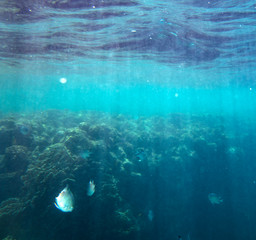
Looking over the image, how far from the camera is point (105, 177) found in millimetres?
10148

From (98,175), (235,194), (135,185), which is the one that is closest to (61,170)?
(98,175)

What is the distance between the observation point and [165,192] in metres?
14.0

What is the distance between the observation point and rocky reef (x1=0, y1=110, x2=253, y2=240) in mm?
8391

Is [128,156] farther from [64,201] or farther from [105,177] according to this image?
[64,201]

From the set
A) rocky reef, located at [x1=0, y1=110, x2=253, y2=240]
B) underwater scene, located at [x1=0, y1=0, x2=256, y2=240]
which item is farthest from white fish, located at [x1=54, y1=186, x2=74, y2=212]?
rocky reef, located at [x1=0, y1=110, x2=253, y2=240]

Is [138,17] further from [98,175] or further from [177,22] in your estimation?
[98,175]

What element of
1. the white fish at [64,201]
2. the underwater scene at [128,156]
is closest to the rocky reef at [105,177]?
the underwater scene at [128,156]

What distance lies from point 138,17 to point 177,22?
2777mm

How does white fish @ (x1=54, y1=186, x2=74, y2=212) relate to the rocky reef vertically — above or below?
above

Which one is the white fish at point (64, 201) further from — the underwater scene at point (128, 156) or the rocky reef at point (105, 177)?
the rocky reef at point (105, 177)

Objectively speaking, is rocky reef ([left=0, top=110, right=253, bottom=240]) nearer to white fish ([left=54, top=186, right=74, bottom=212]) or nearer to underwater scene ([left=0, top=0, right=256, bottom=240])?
underwater scene ([left=0, top=0, right=256, bottom=240])

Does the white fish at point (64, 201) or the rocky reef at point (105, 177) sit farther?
the rocky reef at point (105, 177)

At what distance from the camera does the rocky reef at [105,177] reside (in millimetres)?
8391

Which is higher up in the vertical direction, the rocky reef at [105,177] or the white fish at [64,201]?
the white fish at [64,201]
